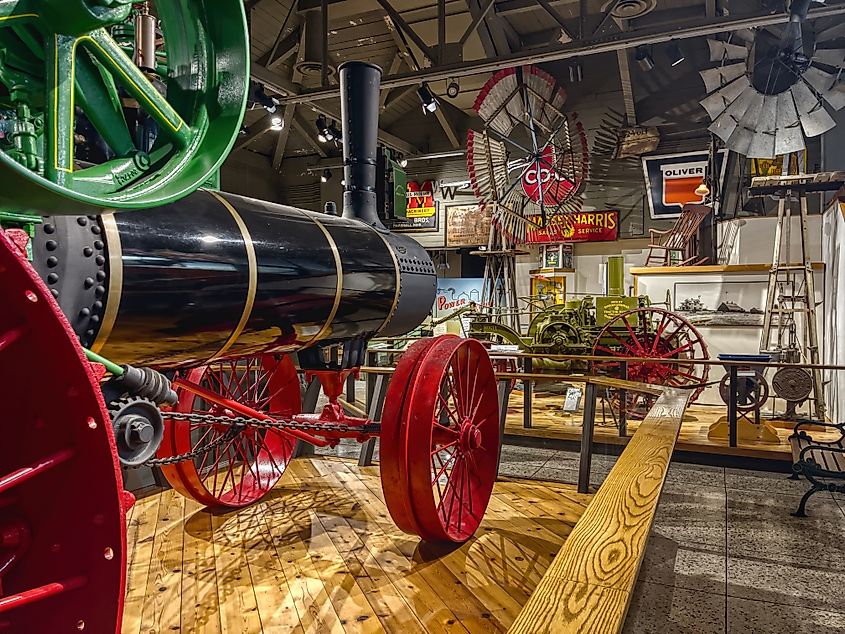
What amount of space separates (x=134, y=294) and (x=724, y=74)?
679 centimetres

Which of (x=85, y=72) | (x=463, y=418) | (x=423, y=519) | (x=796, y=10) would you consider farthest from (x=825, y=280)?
(x=85, y=72)

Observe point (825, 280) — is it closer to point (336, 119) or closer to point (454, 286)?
point (454, 286)

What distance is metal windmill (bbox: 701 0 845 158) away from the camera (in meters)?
6.17

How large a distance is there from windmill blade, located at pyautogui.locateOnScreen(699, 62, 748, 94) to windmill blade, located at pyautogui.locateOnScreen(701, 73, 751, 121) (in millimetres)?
46

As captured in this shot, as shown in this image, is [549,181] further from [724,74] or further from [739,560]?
[739,560]

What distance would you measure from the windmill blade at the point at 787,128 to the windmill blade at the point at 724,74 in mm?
480

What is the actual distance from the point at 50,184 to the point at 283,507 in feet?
9.75

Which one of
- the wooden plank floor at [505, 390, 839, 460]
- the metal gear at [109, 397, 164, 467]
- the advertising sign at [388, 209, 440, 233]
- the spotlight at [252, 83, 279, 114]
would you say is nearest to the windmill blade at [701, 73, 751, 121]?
the wooden plank floor at [505, 390, 839, 460]

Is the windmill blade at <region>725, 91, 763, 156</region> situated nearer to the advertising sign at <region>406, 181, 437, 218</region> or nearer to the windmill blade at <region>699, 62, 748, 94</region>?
the windmill blade at <region>699, 62, 748, 94</region>

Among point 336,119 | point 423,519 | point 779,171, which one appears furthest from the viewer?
point 336,119

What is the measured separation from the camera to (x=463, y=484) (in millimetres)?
3082

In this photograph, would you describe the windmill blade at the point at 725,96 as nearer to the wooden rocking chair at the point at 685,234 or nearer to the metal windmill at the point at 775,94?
the metal windmill at the point at 775,94

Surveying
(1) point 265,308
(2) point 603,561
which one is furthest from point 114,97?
(2) point 603,561

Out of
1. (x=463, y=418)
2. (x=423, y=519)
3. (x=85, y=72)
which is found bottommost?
(x=423, y=519)
